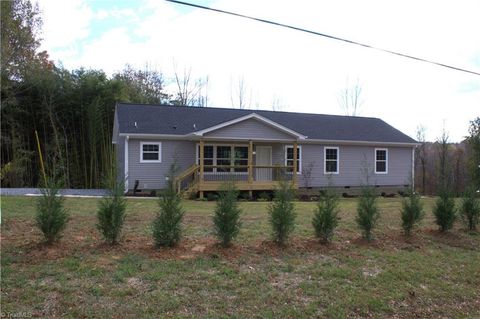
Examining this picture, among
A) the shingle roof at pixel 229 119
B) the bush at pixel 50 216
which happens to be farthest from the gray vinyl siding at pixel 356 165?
the bush at pixel 50 216

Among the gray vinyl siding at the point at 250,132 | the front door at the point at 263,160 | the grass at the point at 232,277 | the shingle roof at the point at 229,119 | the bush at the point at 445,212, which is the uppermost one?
the shingle roof at the point at 229,119

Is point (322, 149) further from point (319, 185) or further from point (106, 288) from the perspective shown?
point (106, 288)

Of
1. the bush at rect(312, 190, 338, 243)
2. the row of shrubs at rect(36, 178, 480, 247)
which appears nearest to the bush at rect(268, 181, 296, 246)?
the row of shrubs at rect(36, 178, 480, 247)

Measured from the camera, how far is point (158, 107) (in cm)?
2075

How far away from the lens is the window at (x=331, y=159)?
2138cm

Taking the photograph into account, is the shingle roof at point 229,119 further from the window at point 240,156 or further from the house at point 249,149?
the window at point 240,156

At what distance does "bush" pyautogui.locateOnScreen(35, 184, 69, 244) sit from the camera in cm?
597

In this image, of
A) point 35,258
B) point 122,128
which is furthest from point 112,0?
point 122,128

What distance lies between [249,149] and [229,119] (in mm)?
2999

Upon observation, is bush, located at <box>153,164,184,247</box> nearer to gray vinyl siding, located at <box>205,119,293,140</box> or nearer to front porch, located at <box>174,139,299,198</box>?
front porch, located at <box>174,139,299,198</box>

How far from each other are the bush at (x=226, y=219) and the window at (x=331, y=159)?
50.5ft

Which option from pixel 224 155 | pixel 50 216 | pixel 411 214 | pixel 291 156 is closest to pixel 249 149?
pixel 224 155

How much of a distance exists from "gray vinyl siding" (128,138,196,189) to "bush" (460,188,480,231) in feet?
35.6

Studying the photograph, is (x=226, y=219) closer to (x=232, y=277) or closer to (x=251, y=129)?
(x=232, y=277)
